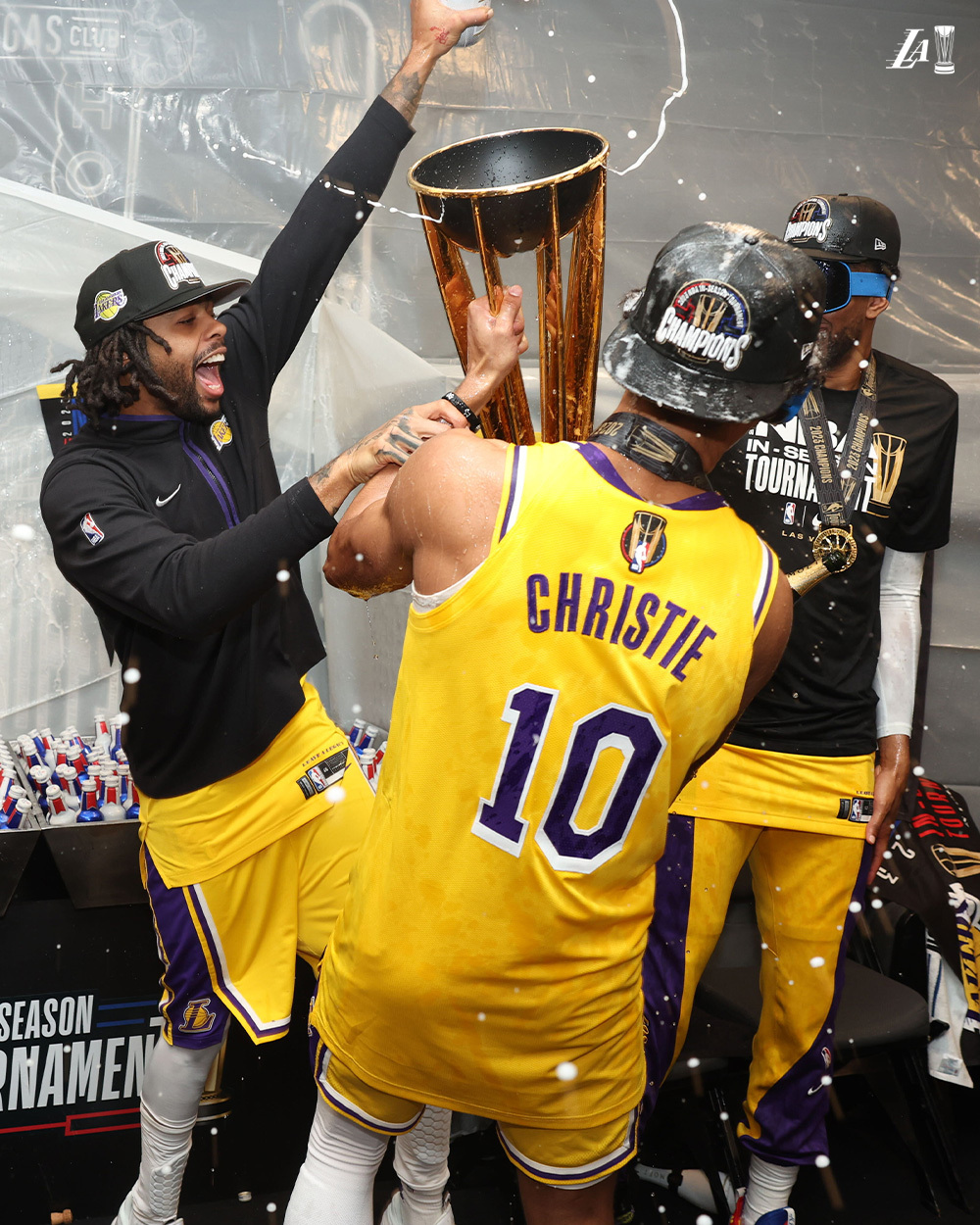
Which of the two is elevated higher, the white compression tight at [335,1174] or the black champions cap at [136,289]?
the black champions cap at [136,289]

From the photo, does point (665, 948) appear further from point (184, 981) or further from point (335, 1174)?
point (184, 981)

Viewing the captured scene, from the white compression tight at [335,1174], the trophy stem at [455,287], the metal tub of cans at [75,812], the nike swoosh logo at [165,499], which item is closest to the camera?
the white compression tight at [335,1174]

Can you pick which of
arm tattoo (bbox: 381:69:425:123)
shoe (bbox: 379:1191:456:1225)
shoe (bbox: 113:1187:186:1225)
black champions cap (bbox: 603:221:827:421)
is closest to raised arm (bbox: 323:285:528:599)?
black champions cap (bbox: 603:221:827:421)

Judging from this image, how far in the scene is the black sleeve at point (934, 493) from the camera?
234 centimetres

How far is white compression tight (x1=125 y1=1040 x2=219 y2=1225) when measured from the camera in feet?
7.15

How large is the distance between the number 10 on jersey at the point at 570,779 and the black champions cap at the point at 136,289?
122 cm

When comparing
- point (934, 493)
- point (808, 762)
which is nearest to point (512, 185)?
point (934, 493)

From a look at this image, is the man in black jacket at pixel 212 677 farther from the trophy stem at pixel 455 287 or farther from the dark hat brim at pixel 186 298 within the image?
the trophy stem at pixel 455 287

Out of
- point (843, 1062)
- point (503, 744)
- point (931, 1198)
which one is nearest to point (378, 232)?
point (503, 744)

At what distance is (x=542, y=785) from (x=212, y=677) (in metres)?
0.91

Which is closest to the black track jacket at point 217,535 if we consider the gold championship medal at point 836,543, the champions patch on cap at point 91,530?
the champions patch on cap at point 91,530

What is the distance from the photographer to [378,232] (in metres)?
3.14

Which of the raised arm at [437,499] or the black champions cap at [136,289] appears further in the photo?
the black champions cap at [136,289]

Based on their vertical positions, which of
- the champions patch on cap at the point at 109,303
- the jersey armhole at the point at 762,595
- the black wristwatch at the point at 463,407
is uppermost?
the champions patch on cap at the point at 109,303
